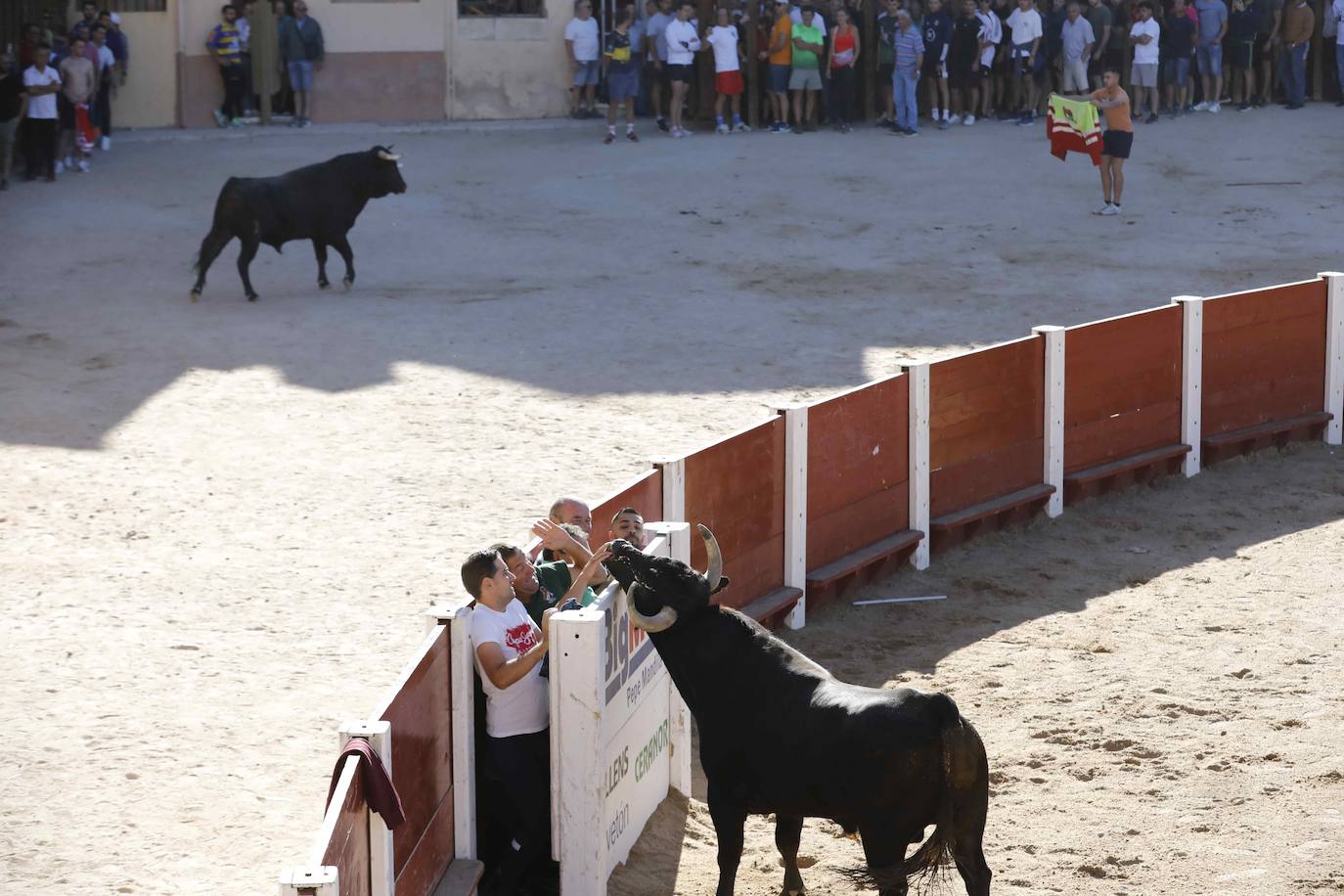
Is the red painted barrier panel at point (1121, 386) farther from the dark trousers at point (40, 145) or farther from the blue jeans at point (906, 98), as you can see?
the dark trousers at point (40, 145)

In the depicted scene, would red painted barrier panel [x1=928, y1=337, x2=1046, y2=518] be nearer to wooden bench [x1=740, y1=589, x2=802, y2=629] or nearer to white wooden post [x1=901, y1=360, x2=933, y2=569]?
white wooden post [x1=901, y1=360, x2=933, y2=569]

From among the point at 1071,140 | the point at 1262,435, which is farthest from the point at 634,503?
the point at 1071,140

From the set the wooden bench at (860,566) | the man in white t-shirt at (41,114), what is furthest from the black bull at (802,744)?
the man in white t-shirt at (41,114)

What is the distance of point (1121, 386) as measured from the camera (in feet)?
38.1

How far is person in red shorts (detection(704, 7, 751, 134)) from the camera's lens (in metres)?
22.3

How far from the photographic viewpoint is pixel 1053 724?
7.68m

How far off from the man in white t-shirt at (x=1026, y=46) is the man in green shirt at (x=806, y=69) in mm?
Result: 2552

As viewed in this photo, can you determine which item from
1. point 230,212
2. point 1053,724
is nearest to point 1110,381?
point 1053,724

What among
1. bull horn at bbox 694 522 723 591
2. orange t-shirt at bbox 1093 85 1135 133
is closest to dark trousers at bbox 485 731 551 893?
bull horn at bbox 694 522 723 591

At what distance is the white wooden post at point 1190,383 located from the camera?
11930 mm

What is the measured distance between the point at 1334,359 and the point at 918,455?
13.7 ft

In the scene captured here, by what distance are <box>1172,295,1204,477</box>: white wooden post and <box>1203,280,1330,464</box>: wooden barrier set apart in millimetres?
140

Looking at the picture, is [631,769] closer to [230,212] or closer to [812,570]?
[812,570]

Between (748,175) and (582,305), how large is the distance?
5623 millimetres
